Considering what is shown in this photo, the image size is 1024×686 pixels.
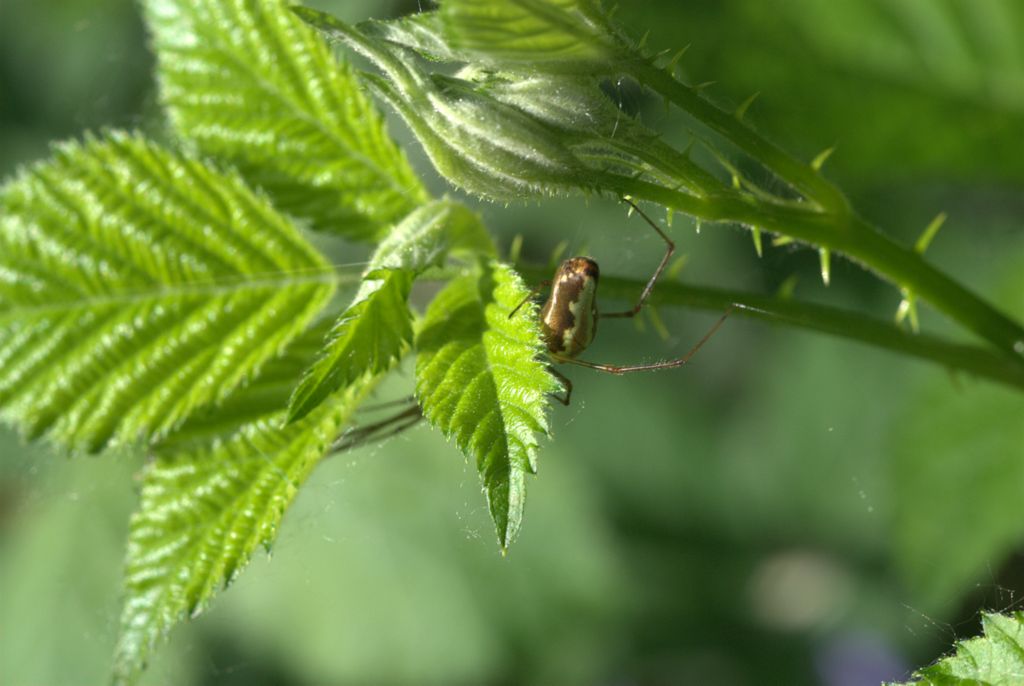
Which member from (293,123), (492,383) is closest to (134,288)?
(293,123)

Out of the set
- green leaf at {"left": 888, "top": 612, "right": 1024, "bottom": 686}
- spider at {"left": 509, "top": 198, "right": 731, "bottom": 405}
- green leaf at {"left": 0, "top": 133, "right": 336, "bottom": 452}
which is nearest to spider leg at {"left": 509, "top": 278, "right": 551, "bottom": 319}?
spider at {"left": 509, "top": 198, "right": 731, "bottom": 405}

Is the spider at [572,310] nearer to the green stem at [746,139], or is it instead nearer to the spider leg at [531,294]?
the spider leg at [531,294]

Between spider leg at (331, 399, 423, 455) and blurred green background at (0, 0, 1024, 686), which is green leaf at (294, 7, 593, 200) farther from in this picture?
blurred green background at (0, 0, 1024, 686)

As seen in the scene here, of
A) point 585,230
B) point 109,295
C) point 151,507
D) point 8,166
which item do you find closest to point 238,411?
point 151,507

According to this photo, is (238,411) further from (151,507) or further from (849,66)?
(849,66)

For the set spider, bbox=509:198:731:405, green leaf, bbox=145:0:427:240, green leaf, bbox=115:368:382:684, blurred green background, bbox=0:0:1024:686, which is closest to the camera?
spider, bbox=509:198:731:405

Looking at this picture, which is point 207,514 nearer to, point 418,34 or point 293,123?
point 293,123
